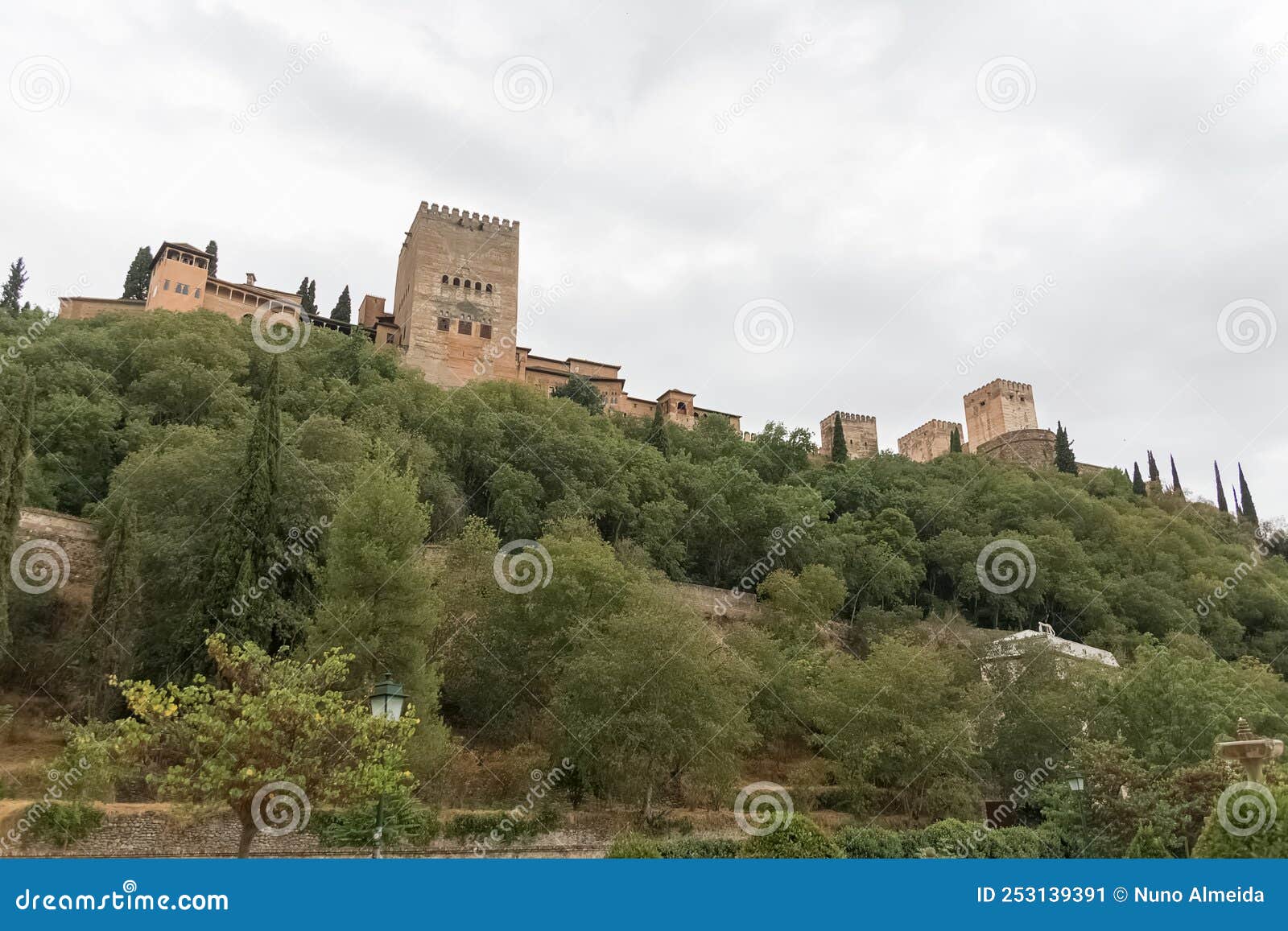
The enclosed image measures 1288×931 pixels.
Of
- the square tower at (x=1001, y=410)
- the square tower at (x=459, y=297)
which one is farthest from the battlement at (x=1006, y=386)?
the square tower at (x=459, y=297)

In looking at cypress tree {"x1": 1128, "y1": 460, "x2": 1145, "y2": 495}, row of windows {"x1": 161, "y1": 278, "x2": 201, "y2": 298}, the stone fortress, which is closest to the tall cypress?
cypress tree {"x1": 1128, "y1": 460, "x2": 1145, "y2": 495}

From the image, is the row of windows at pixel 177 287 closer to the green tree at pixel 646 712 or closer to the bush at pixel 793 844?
the green tree at pixel 646 712

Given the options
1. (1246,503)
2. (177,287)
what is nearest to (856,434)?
(1246,503)

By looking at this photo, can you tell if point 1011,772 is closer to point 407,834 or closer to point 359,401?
point 407,834

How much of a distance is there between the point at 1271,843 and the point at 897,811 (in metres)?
18.6

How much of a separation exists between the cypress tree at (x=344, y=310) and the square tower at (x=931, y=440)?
196ft

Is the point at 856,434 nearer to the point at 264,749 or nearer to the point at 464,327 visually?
the point at 464,327

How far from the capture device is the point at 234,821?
784 inches

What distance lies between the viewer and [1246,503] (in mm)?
88750

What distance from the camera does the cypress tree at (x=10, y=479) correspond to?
24.5m

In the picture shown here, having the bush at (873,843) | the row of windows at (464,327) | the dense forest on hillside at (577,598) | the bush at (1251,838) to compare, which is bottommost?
the bush at (873,843)

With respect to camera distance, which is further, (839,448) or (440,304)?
(839,448)

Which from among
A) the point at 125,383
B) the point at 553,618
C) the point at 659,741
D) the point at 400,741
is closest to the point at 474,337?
the point at 125,383

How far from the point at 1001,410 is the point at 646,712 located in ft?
271
